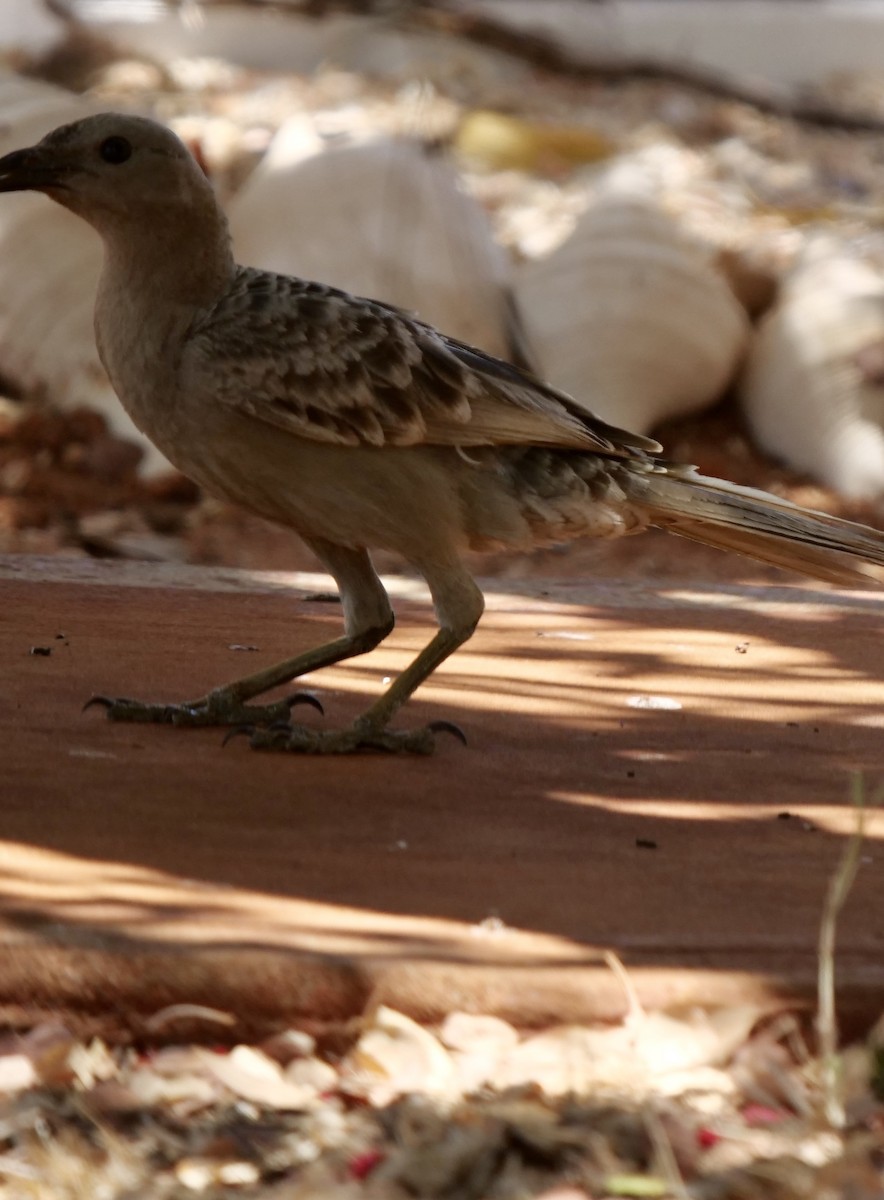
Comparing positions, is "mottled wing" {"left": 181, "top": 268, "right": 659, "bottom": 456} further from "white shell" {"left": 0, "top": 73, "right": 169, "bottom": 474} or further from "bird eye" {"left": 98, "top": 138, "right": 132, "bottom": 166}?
"white shell" {"left": 0, "top": 73, "right": 169, "bottom": 474}

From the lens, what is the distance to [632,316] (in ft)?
25.1

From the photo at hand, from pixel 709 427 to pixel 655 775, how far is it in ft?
18.2

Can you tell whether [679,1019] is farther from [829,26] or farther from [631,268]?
[829,26]

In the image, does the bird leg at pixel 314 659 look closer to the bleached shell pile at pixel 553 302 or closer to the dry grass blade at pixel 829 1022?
the dry grass blade at pixel 829 1022

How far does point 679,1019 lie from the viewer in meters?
2.03

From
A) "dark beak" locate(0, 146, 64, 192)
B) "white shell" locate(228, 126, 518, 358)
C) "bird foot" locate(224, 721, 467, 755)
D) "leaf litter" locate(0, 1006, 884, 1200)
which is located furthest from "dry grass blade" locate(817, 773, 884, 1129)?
"white shell" locate(228, 126, 518, 358)

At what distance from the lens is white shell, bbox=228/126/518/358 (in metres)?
7.21

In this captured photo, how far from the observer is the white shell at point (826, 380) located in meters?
→ 7.65

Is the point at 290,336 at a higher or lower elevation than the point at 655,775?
higher

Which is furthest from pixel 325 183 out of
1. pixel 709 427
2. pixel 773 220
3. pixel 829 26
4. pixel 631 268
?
pixel 829 26

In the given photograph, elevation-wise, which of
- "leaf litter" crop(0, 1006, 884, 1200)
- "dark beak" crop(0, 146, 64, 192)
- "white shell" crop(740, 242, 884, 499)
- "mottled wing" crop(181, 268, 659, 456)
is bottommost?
"white shell" crop(740, 242, 884, 499)

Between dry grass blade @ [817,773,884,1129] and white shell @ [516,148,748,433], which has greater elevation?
dry grass blade @ [817,773,884,1129]

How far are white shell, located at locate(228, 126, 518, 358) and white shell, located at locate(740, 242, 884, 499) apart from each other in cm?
128

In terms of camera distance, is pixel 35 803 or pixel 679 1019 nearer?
pixel 679 1019
